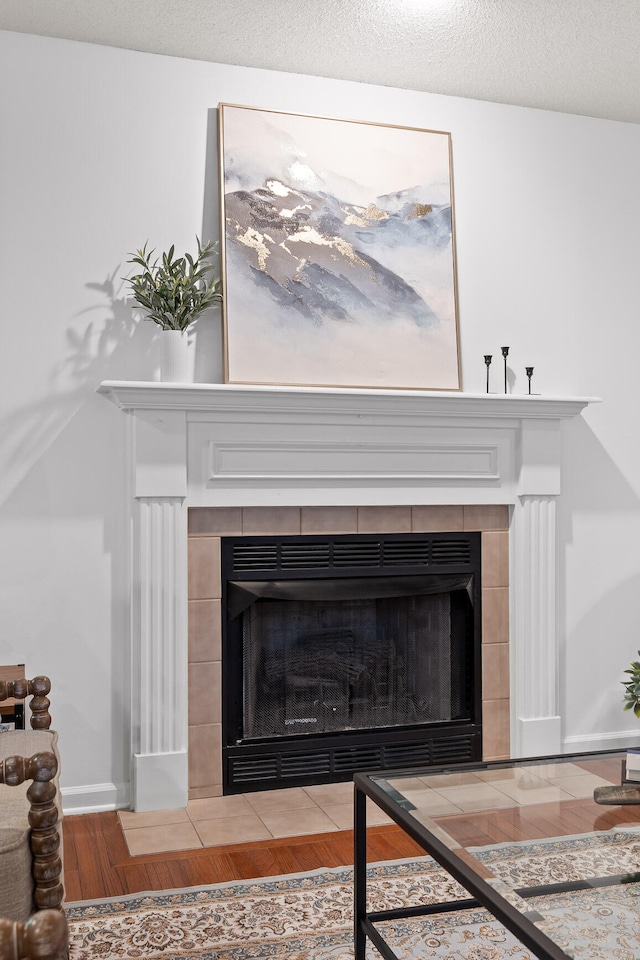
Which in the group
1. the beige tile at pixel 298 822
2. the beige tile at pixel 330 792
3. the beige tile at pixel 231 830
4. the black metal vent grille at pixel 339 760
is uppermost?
the black metal vent grille at pixel 339 760

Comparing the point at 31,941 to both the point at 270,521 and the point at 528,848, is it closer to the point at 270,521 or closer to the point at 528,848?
the point at 528,848

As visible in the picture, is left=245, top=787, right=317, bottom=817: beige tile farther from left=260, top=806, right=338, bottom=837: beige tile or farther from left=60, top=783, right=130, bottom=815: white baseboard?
left=60, top=783, right=130, bottom=815: white baseboard

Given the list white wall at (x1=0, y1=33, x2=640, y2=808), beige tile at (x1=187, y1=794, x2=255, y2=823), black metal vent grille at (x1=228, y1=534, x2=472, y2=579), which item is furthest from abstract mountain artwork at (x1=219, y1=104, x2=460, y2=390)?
beige tile at (x1=187, y1=794, x2=255, y2=823)

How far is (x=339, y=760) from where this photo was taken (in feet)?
11.1

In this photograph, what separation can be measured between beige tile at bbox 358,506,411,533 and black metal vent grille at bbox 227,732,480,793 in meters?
0.84

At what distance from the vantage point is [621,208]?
3861 millimetres

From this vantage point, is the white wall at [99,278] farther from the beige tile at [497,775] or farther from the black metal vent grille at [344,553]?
the beige tile at [497,775]

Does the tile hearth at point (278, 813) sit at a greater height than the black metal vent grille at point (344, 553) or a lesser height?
lesser

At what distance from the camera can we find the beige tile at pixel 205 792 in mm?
3158

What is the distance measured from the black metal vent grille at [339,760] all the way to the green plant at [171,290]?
1.61 metres

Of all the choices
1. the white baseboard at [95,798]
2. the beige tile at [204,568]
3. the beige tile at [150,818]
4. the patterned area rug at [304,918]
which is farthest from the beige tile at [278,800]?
the beige tile at [204,568]

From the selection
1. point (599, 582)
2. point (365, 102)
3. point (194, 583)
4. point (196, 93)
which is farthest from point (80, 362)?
point (599, 582)

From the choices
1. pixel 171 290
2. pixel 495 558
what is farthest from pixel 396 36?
pixel 495 558

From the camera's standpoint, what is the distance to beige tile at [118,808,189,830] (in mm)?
2936
